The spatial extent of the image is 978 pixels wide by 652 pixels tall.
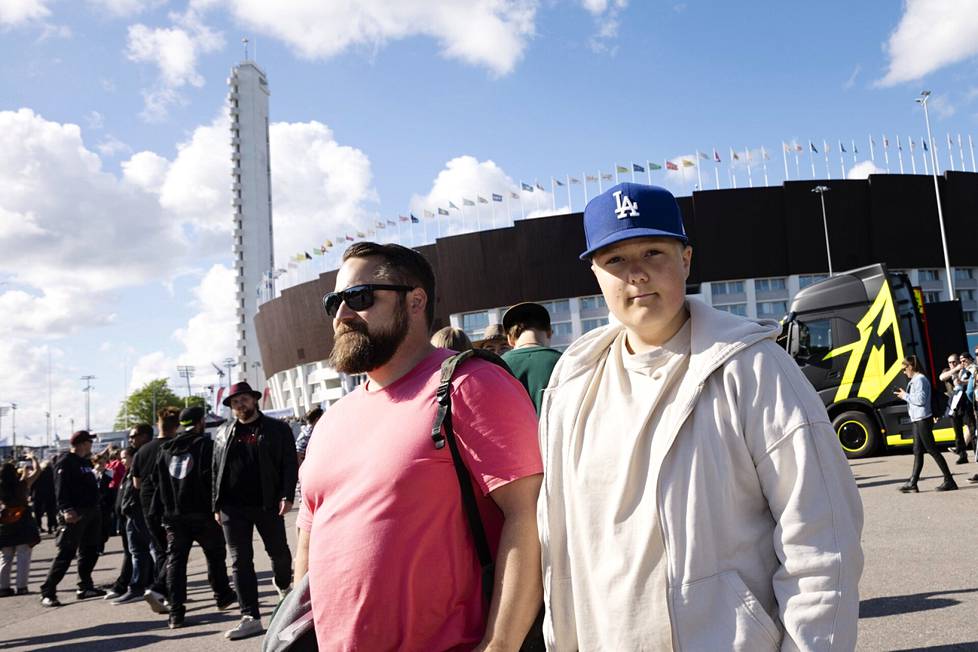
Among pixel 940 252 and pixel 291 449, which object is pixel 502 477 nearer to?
pixel 291 449

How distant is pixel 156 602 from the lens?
796cm

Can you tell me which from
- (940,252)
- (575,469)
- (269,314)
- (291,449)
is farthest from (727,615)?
(269,314)

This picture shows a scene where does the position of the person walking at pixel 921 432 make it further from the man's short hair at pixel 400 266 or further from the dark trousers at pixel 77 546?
the dark trousers at pixel 77 546

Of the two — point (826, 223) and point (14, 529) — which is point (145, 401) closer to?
point (826, 223)

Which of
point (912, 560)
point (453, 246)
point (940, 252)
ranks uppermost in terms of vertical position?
point (453, 246)

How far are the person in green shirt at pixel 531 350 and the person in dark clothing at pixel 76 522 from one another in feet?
24.2

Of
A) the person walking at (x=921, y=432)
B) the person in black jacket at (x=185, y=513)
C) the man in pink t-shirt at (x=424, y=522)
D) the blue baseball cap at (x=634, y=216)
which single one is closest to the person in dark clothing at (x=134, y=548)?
the person in black jacket at (x=185, y=513)

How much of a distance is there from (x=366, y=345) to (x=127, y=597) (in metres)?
8.67

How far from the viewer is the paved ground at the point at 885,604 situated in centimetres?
495

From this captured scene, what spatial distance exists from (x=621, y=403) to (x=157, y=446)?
7.92 meters

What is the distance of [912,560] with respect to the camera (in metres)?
6.79

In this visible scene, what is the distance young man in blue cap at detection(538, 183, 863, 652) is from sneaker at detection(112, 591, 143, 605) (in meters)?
8.86

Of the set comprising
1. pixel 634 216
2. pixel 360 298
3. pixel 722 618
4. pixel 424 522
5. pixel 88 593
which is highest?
pixel 634 216

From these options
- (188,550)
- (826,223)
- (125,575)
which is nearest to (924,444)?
(188,550)
